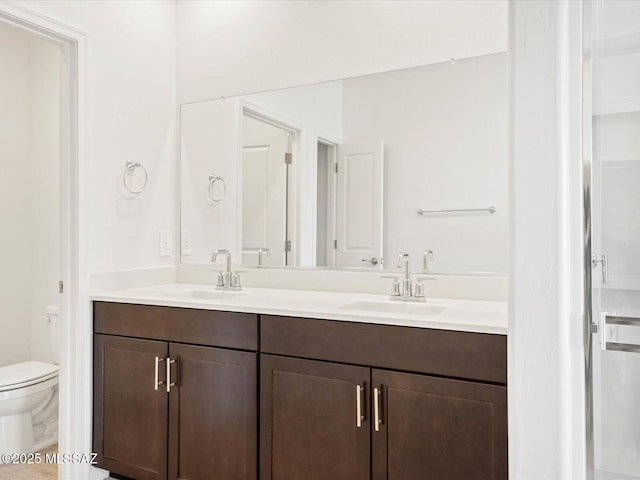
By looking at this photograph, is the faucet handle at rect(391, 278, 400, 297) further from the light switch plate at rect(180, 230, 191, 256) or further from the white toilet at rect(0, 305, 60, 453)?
the white toilet at rect(0, 305, 60, 453)

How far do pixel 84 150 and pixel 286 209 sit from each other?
0.97 metres

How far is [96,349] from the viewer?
2258mm

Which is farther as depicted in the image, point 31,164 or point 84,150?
point 31,164

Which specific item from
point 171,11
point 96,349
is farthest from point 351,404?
point 171,11

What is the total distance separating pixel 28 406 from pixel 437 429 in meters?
2.10

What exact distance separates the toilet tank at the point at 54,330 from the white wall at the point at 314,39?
1.43m

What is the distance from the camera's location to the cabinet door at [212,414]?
1892mm

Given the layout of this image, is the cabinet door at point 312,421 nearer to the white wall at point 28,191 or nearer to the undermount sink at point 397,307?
the undermount sink at point 397,307

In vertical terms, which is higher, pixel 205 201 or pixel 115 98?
pixel 115 98

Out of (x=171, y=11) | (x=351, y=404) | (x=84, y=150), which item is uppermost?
(x=171, y=11)

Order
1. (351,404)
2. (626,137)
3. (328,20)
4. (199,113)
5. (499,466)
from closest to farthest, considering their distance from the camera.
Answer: (626,137) < (499,466) < (351,404) < (328,20) < (199,113)

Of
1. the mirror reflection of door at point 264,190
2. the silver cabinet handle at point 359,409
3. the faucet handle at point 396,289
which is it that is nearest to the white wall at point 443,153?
the faucet handle at point 396,289

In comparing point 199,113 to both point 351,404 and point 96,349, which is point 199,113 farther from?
point 351,404

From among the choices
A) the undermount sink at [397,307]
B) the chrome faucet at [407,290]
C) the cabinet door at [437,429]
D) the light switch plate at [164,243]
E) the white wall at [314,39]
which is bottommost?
the cabinet door at [437,429]
